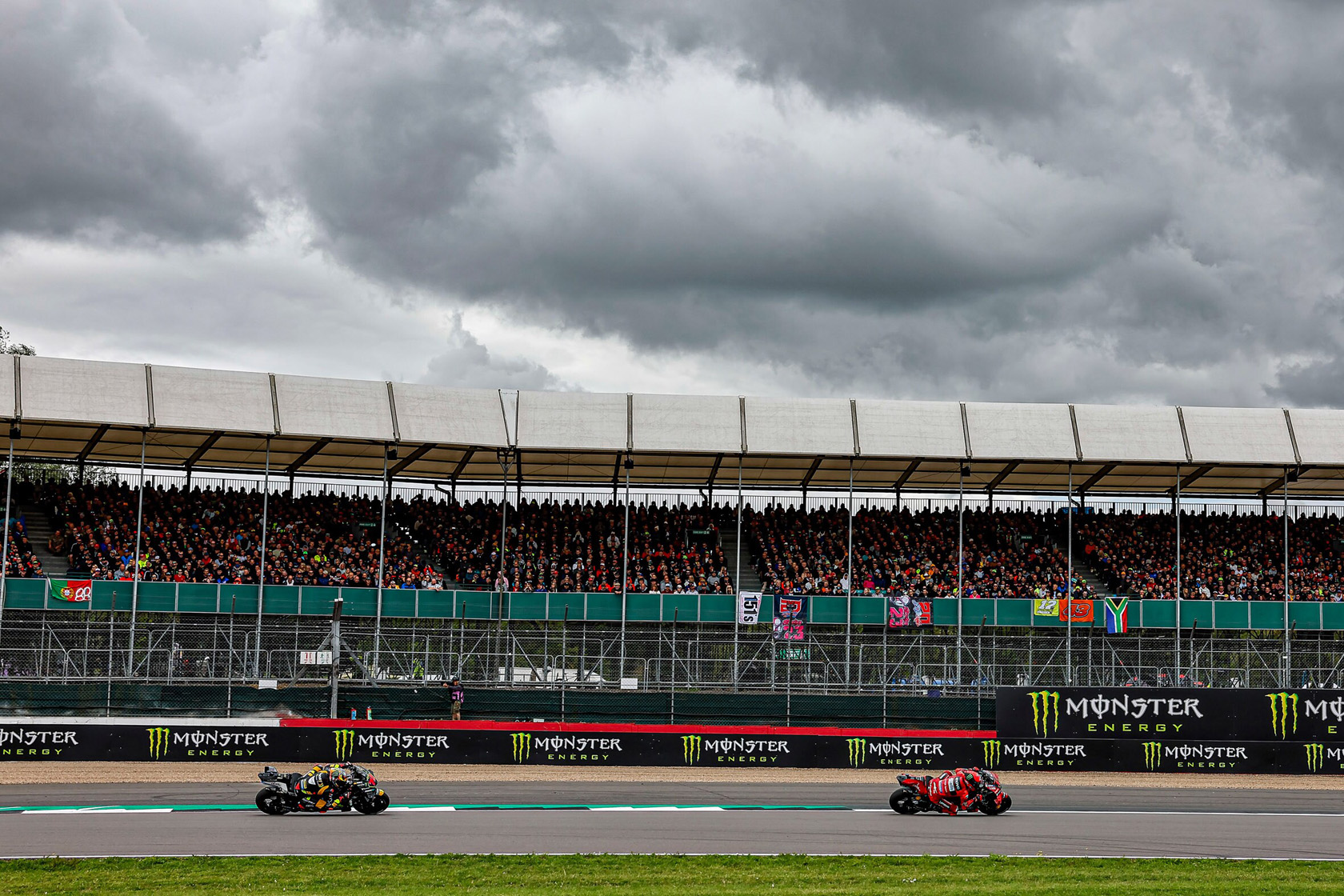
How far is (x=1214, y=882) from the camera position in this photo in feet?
56.6

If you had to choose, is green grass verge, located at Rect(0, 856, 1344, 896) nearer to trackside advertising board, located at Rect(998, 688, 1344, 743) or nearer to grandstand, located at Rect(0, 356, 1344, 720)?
trackside advertising board, located at Rect(998, 688, 1344, 743)

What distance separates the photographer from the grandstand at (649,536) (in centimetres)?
3462

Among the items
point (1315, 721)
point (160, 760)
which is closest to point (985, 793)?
point (1315, 721)

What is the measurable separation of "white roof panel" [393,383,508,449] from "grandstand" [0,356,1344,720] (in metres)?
0.08

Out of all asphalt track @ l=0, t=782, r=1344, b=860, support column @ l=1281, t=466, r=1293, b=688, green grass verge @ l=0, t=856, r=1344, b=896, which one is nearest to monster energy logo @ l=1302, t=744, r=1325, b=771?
support column @ l=1281, t=466, r=1293, b=688

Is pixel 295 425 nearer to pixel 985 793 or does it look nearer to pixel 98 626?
pixel 98 626

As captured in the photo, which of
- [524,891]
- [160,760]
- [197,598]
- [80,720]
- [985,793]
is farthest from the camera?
[197,598]

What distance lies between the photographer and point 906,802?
23.7m

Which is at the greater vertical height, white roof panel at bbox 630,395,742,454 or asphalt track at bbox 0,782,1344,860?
white roof panel at bbox 630,395,742,454

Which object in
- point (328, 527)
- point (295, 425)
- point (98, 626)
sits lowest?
point (98, 626)

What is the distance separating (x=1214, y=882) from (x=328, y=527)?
3171cm

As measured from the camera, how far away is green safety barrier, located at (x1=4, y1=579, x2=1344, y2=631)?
126ft

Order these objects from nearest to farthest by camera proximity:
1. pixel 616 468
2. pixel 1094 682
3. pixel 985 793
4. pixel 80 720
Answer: pixel 985 793
pixel 80 720
pixel 1094 682
pixel 616 468

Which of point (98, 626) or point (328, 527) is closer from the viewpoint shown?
point (98, 626)
